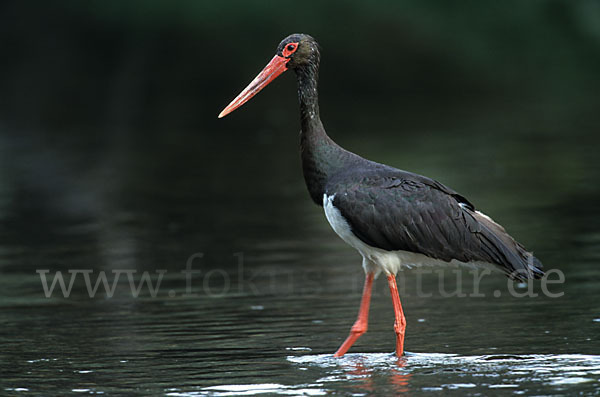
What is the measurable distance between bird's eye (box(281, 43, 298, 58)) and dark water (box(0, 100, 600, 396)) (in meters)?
1.89

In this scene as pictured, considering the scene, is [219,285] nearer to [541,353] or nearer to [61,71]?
[541,353]

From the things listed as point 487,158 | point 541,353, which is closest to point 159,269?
point 541,353

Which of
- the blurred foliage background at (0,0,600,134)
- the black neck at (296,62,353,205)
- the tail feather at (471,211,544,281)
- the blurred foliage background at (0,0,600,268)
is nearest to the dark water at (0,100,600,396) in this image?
the blurred foliage background at (0,0,600,268)

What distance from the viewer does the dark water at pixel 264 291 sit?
7031 mm

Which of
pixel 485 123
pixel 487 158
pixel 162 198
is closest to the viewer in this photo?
pixel 162 198

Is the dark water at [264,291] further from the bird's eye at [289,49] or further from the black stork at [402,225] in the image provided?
the bird's eye at [289,49]

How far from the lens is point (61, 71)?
37062 millimetres

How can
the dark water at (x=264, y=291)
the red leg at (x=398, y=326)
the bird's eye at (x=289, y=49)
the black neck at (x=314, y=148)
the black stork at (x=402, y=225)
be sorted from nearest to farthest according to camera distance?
1. the dark water at (x=264, y=291)
2. the red leg at (x=398, y=326)
3. the black stork at (x=402, y=225)
4. the black neck at (x=314, y=148)
5. the bird's eye at (x=289, y=49)

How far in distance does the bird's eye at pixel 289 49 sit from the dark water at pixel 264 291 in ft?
6.20

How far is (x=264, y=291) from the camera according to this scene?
9.77m

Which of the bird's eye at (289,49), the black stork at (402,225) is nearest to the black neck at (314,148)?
the black stork at (402,225)

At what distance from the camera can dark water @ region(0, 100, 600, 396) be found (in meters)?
7.03

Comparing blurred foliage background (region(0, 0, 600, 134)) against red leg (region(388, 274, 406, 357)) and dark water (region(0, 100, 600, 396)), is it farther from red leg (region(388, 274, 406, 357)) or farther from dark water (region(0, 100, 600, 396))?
red leg (region(388, 274, 406, 357))

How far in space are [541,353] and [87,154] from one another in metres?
15.2
